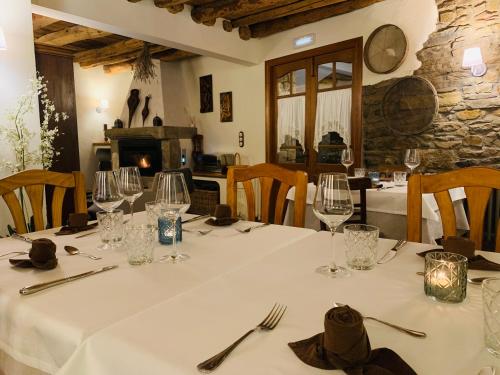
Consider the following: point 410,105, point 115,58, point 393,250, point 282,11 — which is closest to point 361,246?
point 393,250

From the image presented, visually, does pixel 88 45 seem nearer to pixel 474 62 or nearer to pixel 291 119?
pixel 291 119

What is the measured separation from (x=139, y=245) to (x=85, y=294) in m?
0.21

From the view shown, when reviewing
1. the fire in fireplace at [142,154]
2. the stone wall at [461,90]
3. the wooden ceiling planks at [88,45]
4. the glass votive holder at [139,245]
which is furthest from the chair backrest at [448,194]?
the fire in fireplace at [142,154]

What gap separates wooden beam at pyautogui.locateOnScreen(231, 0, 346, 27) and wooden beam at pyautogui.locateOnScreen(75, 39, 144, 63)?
1505 mm

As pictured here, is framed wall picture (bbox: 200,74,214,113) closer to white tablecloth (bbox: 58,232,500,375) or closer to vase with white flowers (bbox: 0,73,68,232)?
vase with white flowers (bbox: 0,73,68,232)

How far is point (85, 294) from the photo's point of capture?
2.47 feet

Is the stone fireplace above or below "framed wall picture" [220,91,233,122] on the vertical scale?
below

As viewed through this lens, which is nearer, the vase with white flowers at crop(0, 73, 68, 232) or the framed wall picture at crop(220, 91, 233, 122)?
the vase with white flowers at crop(0, 73, 68, 232)

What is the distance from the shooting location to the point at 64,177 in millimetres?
1634

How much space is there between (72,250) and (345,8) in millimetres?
3867


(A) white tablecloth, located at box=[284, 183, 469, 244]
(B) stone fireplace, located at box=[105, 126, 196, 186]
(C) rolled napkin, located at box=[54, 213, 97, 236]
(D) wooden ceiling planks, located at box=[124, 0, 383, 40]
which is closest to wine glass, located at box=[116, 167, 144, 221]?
(C) rolled napkin, located at box=[54, 213, 97, 236]

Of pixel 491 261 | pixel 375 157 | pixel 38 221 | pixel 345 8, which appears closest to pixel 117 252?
pixel 38 221

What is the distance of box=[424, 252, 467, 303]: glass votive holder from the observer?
27.4 inches

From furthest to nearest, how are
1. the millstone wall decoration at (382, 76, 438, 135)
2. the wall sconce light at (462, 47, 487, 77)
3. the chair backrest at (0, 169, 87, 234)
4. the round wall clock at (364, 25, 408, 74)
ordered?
1. the round wall clock at (364, 25, 408, 74)
2. the millstone wall decoration at (382, 76, 438, 135)
3. the wall sconce light at (462, 47, 487, 77)
4. the chair backrest at (0, 169, 87, 234)
